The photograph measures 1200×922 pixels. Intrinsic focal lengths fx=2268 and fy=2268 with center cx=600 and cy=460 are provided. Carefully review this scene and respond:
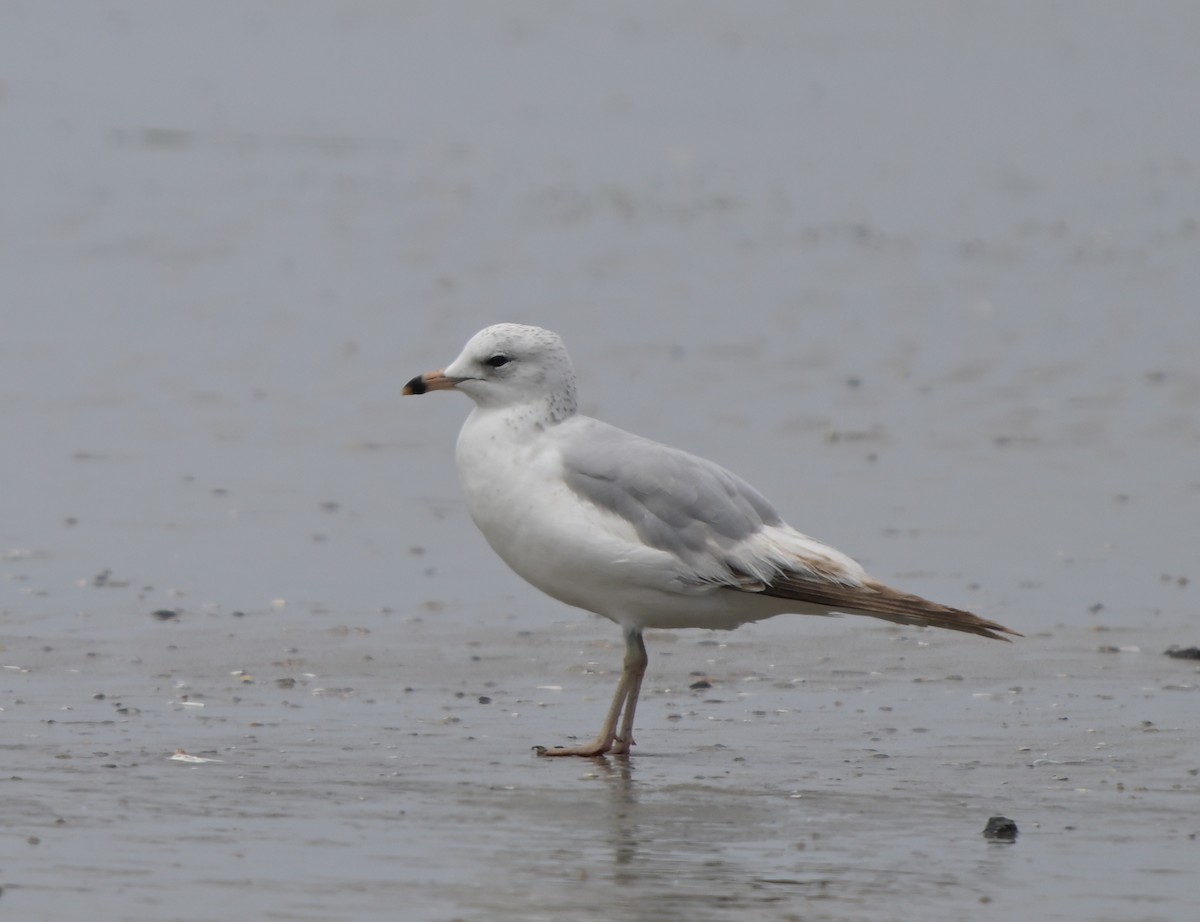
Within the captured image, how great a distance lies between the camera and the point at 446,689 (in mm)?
7641

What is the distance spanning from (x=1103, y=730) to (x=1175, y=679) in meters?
0.83

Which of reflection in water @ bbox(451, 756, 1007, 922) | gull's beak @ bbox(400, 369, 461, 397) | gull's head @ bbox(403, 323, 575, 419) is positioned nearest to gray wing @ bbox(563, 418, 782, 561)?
gull's head @ bbox(403, 323, 575, 419)

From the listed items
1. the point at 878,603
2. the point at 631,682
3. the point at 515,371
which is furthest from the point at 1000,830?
the point at 515,371

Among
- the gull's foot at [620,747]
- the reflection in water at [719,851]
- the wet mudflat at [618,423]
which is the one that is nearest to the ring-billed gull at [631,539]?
the gull's foot at [620,747]

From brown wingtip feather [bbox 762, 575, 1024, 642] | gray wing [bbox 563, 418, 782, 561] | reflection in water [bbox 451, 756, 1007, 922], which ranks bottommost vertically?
reflection in water [bbox 451, 756, 1007, 922]

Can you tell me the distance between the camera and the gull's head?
7242 millimetres

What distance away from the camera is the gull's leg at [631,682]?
22.6ft

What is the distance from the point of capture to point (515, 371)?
7.26 metres

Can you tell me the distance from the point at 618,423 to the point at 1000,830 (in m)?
6.97

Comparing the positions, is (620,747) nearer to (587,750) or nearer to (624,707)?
(587,750)

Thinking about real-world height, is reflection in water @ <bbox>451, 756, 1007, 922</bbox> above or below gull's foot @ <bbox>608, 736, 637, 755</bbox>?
below

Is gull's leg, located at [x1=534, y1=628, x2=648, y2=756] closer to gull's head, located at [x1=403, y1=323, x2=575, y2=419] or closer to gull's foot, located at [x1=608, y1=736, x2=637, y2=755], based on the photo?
gull's foot, located at [x1=608, y1=736, x2=637, y2=755]

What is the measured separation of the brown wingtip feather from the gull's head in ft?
3.11

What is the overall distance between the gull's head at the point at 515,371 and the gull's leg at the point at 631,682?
76 centimetres
